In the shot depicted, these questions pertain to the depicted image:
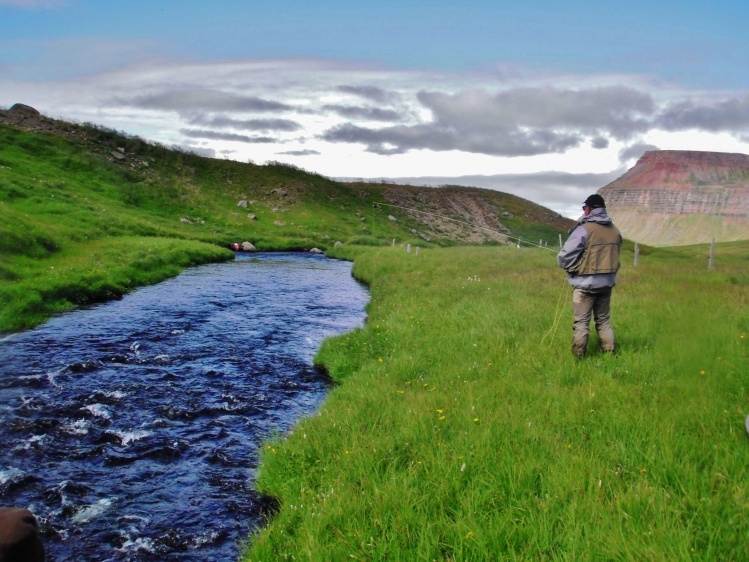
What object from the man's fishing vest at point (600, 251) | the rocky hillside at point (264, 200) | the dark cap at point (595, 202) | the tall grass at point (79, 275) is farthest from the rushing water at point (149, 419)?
the rocky hillside at point (264, 200)

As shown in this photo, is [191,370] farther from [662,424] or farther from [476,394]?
[662,424]

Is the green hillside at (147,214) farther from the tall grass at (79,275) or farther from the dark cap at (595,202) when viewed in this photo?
the dark cap at (595,202)

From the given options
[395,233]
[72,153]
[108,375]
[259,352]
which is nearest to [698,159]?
[395,233]

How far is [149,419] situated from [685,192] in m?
59.3

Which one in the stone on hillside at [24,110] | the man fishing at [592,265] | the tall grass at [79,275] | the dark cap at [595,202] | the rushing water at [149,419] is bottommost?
the rushing water at [149,419]

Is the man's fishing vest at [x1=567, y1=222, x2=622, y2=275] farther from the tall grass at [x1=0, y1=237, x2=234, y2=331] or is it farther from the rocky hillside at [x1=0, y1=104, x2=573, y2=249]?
the rocky hillside at [x1=0, y1=104, x2=573, y2=249]

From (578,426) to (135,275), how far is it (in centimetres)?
2645

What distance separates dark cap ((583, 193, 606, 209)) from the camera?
34.4ft

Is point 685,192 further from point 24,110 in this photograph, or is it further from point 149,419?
point 24,110

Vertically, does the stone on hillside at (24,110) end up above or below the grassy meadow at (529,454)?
above

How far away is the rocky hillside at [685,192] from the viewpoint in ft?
134

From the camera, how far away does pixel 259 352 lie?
52.6 ft

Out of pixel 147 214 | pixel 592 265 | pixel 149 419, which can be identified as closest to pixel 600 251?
pixel 592 265

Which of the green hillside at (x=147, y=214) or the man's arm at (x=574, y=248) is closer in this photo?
the man's arm at (x=574, y=248)
